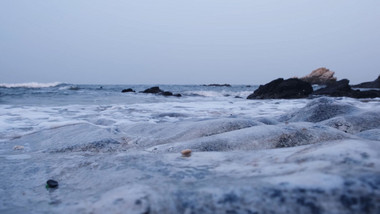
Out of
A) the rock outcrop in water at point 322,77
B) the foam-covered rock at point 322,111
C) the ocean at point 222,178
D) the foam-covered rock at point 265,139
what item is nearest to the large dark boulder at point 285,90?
the foam-covered rock at point 322,111

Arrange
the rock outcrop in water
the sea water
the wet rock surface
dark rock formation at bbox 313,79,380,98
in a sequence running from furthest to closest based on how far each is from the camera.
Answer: the rock outcrop in water
dark rock formation at bbox 313,79,380,98
the sea water
the wet rock surface

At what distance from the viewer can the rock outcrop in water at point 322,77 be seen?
139 feet

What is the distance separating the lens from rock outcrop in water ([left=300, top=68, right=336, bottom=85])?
139 feet

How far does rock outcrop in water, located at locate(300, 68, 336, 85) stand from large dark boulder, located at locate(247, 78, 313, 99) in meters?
31.1

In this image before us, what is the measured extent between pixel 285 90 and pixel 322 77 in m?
32.7

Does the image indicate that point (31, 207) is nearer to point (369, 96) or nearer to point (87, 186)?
point (87, 186)

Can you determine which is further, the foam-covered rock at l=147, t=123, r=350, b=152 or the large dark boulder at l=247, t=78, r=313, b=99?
the large dark boulder at l=247, t=78, r=313, b=99

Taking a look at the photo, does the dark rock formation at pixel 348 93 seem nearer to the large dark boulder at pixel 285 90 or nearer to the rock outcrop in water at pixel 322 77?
the large dark boulder at pixel 285 90

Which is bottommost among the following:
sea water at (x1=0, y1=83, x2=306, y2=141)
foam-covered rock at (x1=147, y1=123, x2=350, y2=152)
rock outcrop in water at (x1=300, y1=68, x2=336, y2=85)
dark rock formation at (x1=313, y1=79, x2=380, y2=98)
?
sea water at (x1=0, y1=83, x2=306, y2=141)

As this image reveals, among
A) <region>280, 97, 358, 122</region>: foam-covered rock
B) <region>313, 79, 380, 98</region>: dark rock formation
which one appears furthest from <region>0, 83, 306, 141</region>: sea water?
<region>313, 79, 380, 98</region>: dark rock formation

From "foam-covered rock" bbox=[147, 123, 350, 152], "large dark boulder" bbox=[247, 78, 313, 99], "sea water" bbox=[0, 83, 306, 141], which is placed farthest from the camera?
"large dark boulder" bbox=[247, 78, 313, 99]

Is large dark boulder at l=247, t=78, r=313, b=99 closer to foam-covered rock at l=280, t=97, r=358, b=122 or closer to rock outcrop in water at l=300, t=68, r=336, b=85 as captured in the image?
foam-covered rock at l=280, t=97, r=358, b=122

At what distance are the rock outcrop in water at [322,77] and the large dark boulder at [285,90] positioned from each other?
102 ft

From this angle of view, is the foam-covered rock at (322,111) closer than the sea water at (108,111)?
Yes
